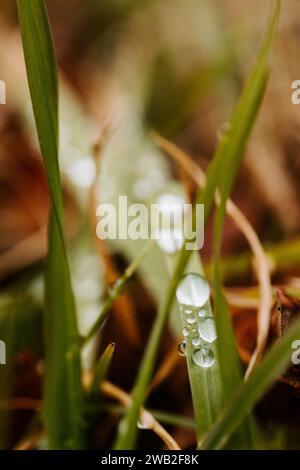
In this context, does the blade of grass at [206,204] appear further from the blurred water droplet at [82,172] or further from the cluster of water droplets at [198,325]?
the blurred water droplet at [82,172]

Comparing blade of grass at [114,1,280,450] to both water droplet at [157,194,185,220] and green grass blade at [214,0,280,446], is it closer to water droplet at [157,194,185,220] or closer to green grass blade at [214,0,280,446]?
green grass blade at [214,0,280,446]

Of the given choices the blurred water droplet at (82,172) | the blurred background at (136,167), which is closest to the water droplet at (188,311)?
the blurred background at (136,167)

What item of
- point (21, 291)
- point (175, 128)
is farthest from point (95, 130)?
point (21, 291)

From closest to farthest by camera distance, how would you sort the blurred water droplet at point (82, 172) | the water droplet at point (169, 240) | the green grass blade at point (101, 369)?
1. the green grass blade at point (101, 369)
2. the water droplet at point (169, 240)
3. the blurred water droplet at point (82, 172)

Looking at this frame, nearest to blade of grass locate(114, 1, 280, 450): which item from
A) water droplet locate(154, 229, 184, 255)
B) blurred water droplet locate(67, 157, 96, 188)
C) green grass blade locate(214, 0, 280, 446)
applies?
green grass blade locate(214, 0, 280, 446)

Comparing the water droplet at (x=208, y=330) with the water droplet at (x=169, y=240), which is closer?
the water droplet at (x=208, y=330)

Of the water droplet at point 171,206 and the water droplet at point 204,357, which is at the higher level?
the water droplet at point 171,206

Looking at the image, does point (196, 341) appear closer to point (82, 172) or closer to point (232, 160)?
point (232, 160)

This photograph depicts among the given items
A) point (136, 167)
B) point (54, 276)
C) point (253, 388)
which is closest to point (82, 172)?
point (136, 167)
